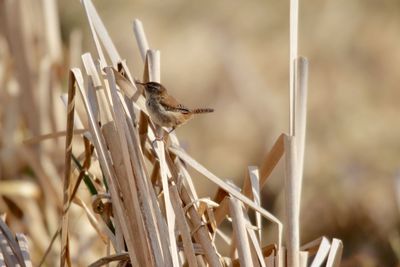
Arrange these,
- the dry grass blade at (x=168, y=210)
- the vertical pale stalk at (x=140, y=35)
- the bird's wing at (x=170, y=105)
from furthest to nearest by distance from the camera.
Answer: the vertical pale stalk at (x=140, y=35), the bird's wing at (x=170, y=105), the dry grass blade at (x=168, y=210)

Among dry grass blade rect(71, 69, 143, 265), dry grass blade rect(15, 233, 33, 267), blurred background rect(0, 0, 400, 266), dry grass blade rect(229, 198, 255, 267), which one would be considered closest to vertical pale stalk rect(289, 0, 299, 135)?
dry grass blade rect(229, 198, 255, 267)

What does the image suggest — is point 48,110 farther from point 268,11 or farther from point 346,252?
point 268,11

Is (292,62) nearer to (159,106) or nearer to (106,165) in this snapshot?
(159,106)

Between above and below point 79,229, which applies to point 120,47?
above

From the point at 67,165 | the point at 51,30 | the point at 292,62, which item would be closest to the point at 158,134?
the point at 67,165

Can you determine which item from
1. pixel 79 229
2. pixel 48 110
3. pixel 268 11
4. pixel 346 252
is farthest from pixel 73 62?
pixel 268 11

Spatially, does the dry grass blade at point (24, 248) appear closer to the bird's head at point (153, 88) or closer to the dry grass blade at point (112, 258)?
the dry grass blade at point (112, 258)

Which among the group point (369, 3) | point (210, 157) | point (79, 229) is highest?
point (369, 3)

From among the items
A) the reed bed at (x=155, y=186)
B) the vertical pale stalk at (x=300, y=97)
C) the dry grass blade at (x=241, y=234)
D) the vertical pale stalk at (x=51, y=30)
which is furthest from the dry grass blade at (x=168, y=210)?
the vertical pale stalk at (x=51, y=30)
